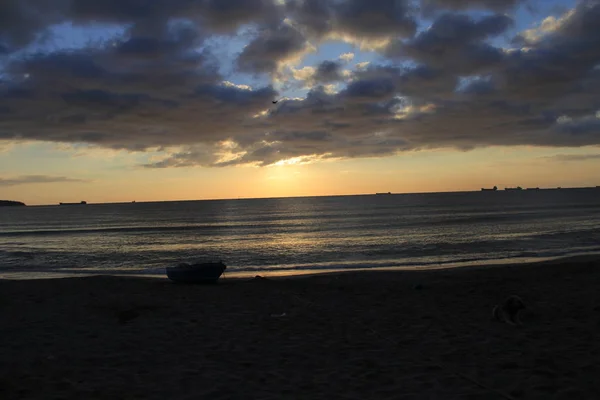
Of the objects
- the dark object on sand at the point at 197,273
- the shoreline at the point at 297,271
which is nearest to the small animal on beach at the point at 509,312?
the dark object on sand at the point at 197,273

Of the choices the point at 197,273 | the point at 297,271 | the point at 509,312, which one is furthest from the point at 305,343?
the point at 297,271

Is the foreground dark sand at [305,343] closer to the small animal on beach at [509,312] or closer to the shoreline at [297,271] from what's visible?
the small animal on beach at [509,312]

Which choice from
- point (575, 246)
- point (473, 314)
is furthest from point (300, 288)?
point (575, 246)

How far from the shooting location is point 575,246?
31.8 m

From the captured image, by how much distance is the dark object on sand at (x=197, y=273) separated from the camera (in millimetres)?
19156

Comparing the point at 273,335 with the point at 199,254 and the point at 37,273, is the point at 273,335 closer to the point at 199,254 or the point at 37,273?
the point at 37,273

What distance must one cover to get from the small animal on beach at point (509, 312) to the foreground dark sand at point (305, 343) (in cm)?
25

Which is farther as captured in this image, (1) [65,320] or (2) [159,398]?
(1) [65,320]

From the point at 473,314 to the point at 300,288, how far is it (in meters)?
6.66

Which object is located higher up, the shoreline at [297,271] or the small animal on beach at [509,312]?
the small animal on beach at [509,312]

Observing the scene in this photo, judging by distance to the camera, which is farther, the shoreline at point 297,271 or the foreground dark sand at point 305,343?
the shoreline at point 297,271

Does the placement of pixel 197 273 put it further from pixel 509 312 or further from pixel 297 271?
pixel 509 312

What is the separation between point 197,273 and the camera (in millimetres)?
19141

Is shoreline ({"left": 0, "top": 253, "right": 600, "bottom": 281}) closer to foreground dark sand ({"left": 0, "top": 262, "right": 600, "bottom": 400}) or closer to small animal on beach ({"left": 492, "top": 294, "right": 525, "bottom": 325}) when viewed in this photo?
foreground dark sand ({"left": 0, "top": 262, "right": 600, "bottom": 400})
